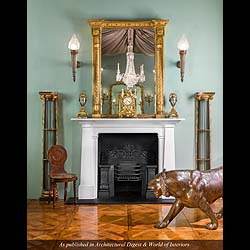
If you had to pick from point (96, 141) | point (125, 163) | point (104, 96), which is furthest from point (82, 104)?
point (125, 163)

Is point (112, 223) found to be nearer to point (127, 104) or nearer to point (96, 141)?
point (96, 141)

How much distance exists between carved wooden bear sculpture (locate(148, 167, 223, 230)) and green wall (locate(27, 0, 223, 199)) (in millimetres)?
1906

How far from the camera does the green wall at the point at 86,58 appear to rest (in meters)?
5.84

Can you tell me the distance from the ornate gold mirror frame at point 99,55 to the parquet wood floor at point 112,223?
129cm

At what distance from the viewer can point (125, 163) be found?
579 cm

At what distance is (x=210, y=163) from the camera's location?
5.89 meters

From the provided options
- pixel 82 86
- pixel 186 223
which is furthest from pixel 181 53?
pixel 186 223

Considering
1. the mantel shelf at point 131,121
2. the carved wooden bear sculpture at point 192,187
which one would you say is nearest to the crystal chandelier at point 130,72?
the mantel shelf at point 131,121

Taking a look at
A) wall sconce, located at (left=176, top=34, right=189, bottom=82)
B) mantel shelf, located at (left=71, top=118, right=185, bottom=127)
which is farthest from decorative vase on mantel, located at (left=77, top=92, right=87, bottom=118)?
wall sconce, located at (left=176, top=34, right=189, bottom=82)

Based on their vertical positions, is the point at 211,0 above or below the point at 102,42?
above

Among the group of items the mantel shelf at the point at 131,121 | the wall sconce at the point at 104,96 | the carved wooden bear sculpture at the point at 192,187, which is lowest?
the carved wooden bear sculpture at the point at 192,187

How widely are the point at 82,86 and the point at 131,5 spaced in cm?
127

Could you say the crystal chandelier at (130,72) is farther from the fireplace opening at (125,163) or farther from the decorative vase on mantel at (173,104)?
the fireplace opening at (125,163)
